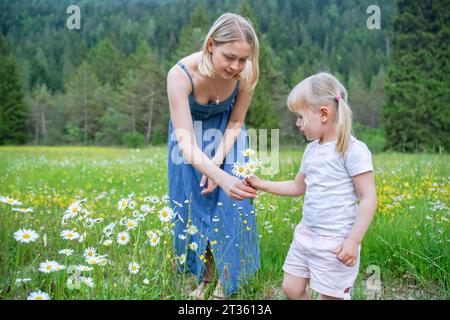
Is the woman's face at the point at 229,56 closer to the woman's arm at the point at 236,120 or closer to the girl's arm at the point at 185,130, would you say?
the girl's arm at the point at 185,130

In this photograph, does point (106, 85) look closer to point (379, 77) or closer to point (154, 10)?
point (154, 10)

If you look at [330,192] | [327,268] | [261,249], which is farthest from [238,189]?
[261,249]

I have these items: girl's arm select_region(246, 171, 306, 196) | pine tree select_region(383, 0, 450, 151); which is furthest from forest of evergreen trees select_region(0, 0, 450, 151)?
girl's arm select_region(246, 171, 306, 196)

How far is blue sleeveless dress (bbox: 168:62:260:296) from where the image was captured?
248cm

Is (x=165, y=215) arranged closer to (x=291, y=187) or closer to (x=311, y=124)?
(x=291, y=187)

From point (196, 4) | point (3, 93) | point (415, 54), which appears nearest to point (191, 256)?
point (3, 93)

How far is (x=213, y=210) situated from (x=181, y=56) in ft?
55.3

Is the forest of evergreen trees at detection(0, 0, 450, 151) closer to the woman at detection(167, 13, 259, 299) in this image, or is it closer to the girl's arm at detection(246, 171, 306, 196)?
the woman at detection(167, 13, 259, 299)

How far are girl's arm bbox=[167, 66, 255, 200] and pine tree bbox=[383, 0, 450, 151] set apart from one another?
1243 cm

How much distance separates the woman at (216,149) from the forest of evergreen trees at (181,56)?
23.0 ft

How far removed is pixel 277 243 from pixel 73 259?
1.30 m

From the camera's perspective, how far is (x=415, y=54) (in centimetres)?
1421

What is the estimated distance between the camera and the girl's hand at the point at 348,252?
182 cm

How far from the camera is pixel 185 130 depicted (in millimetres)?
2389
